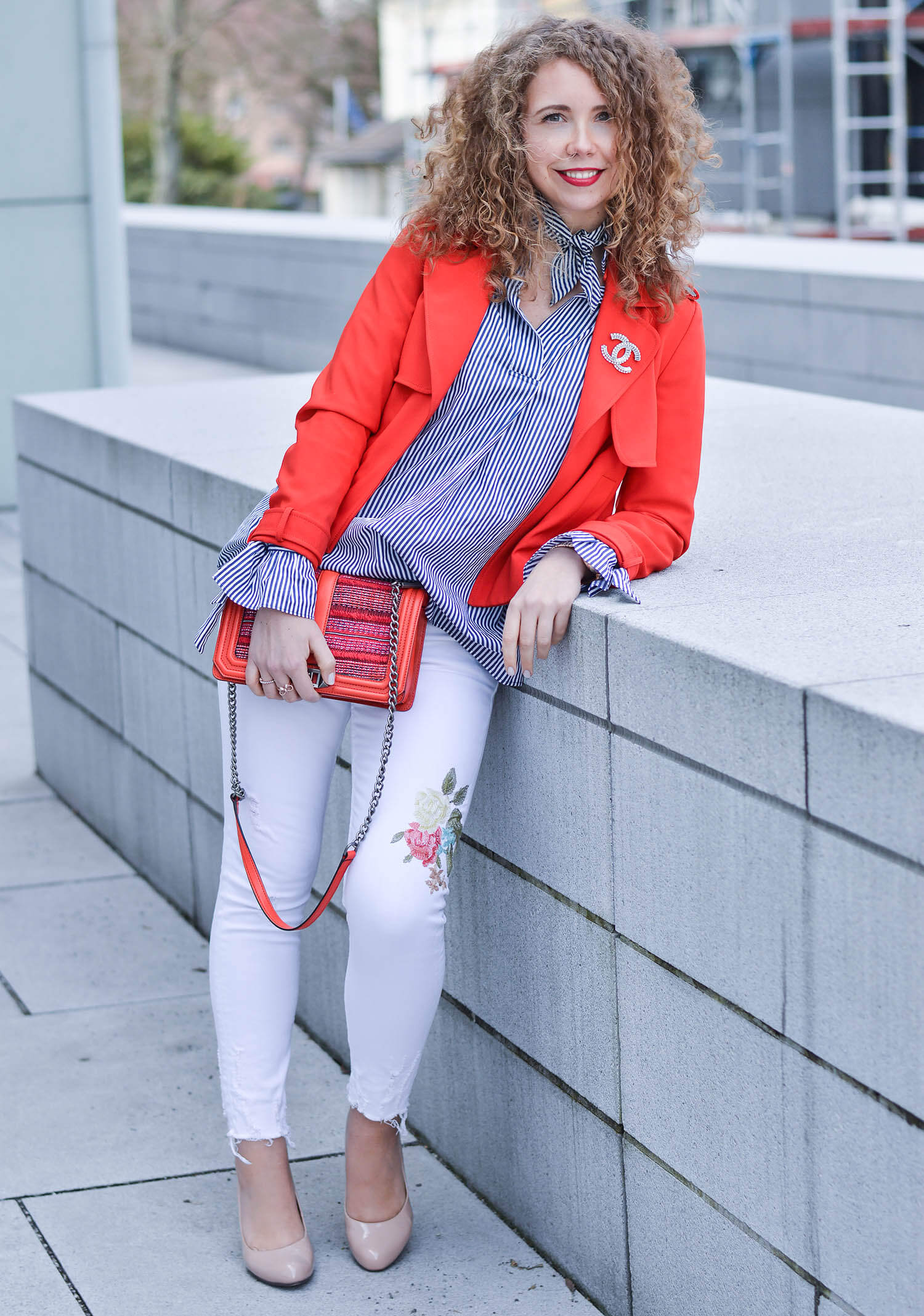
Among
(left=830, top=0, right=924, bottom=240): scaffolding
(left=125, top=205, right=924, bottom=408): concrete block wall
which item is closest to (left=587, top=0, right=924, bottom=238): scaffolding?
(left=830, top=0, right=924, bottom=240): scaffolding

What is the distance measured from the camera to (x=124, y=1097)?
11.7ft

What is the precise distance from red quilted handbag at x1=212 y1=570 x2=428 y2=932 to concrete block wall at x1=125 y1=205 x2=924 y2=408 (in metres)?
5.54

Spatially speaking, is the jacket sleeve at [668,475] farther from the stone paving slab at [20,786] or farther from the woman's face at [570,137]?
the stone paving slab at [20,786]

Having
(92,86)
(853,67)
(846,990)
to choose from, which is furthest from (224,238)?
(846,990)

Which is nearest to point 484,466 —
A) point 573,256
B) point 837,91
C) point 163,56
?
point 573,256

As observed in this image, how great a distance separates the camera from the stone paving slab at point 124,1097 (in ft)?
10.8

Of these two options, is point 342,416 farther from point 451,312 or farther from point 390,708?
point 390,708

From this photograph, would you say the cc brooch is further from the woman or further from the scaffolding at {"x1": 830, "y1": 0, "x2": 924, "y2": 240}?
the scaffolding at {"x1": 830, "y1": 0, "x2": 924, "y2": 240}

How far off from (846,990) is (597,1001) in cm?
66

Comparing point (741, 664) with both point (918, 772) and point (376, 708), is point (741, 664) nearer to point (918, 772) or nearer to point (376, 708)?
point (918, 772)

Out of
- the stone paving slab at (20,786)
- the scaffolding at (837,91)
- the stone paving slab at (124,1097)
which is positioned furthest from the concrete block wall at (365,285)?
the scaffolding at (837,91)

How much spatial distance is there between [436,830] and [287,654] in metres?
0.34

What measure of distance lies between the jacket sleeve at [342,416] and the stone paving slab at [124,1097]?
4.16 ft

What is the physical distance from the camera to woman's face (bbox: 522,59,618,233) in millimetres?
2609
